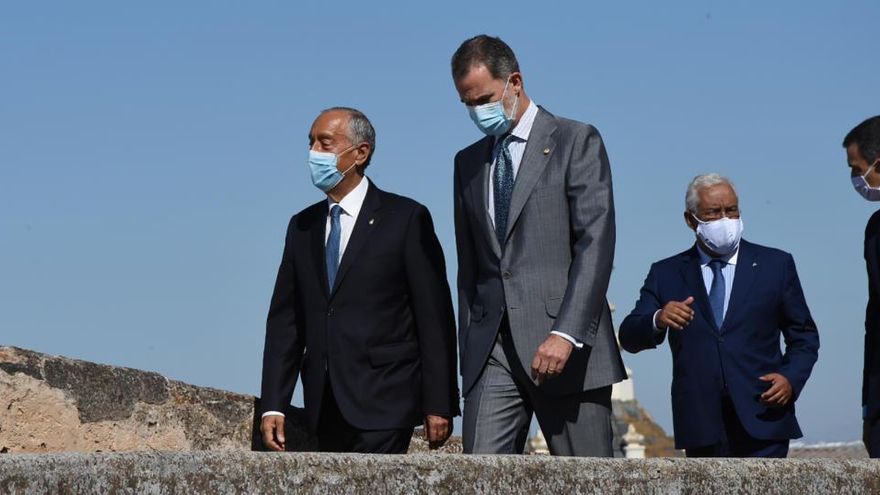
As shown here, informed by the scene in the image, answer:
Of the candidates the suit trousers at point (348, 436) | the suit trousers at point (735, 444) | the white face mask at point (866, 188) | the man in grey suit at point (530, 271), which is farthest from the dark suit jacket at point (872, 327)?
the suit trousers at point (348, 436)

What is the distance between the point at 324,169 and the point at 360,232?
0.94ft

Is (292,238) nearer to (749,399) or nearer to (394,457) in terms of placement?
(749,399)

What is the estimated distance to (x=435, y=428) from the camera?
6.30 m

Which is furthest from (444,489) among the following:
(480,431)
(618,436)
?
(618,436)

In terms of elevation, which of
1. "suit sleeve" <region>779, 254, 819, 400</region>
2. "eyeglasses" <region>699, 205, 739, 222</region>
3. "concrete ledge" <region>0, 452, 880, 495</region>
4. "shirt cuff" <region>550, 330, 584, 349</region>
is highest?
"eyeglasses" <region>699, 205, 739, 222</region>

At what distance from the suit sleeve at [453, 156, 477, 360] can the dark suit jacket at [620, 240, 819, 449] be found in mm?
904

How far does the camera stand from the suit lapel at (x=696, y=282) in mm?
7000

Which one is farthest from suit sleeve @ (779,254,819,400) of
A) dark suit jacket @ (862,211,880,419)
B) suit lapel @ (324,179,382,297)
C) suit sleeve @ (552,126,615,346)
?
suit lapel @ (324,179,382,297)

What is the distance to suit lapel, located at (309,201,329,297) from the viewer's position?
6551 millimetres

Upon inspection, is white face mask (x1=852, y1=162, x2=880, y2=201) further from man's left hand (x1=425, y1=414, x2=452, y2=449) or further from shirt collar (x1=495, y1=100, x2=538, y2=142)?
man's left hand (x1=425, y1=414, x2=452, y2=449)

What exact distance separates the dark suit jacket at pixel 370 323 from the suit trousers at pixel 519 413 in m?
0.39

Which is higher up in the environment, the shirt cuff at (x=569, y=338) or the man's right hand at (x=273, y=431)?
the shirt cuff at (x=569, y=338)

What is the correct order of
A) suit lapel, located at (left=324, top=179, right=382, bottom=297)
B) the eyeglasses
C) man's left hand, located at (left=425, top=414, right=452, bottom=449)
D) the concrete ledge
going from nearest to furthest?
the concrete ledge < man's left hand, located at (left=425, top=414, right=452, bottom=449) < suit lapel, located at (left=324, top=179, right=382, bottom=297) < the eyeglasses

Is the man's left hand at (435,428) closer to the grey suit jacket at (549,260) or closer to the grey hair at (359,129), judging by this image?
the grey suit jacket at (549,260)
